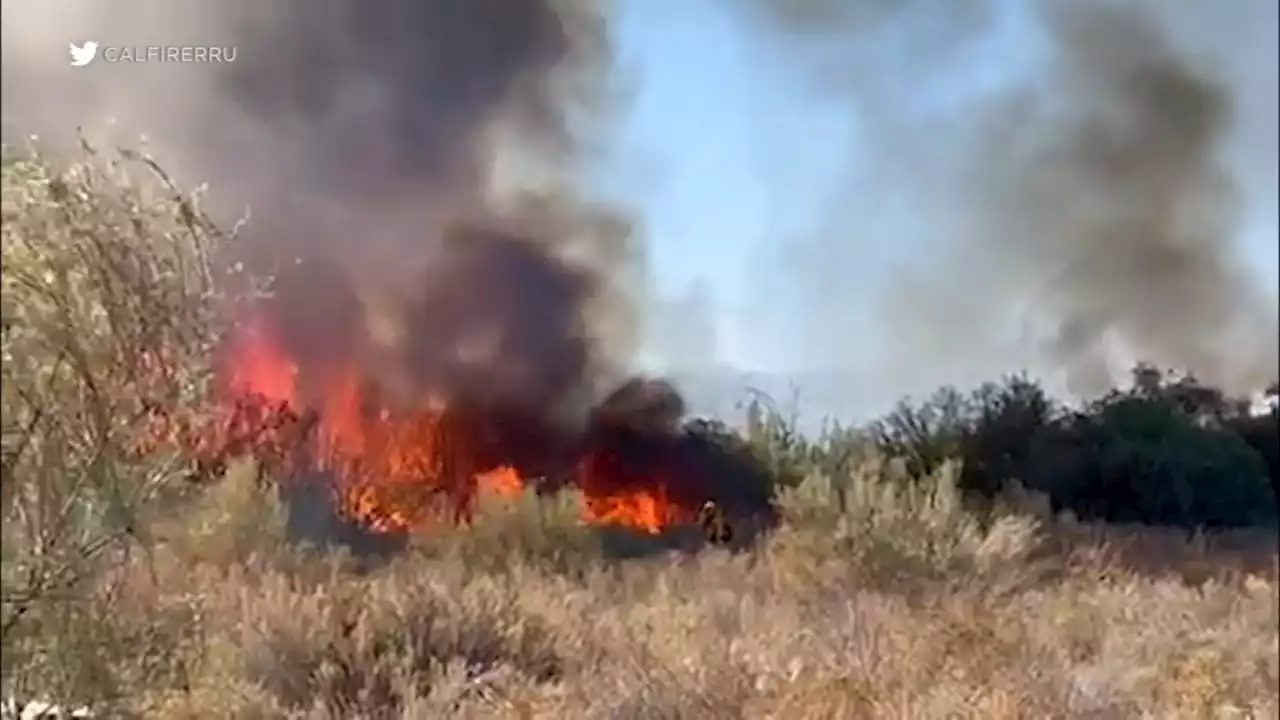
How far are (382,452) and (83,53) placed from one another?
213 cm

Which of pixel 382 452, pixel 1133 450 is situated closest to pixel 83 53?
pixel 382 452


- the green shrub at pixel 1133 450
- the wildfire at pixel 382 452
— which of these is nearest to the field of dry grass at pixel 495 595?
the wildfire at pixel 382 452

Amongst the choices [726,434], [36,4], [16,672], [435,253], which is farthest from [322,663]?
[726,434]

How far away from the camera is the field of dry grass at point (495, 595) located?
2.11m

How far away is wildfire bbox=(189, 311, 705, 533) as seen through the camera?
2.81 metres

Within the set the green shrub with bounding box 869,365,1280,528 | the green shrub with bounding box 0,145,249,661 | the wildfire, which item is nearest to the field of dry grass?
the green shrub with bounding box 0,145,249,661

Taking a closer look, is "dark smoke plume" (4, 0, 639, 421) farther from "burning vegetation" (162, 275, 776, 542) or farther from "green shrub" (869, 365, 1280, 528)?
"green shrub" (869, 365, 1280, 528)

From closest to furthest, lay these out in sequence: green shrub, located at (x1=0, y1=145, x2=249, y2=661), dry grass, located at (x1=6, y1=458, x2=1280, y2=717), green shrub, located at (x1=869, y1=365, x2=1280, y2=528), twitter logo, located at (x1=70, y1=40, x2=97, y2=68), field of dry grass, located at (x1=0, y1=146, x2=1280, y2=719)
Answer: green shrub, located at (x1=0, y1=145, x2=249, y2=661), field of dry grass, located at (x1=0, y1=146, x2=1280, y2=719), twitter logo, located at (x1=70, y1=40, x2=97, y2=68), dry grass, located at (x1=6, y1=458, x2=1280, y2=717), green shrub, located at (x1=869, y1=365, x2=1280, y2=528)

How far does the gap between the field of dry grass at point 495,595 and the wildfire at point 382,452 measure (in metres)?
0.11

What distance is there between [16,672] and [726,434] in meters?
4.65

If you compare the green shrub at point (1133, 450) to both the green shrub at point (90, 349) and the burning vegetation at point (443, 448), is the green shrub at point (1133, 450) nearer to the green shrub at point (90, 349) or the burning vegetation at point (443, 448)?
the burning vegetation at point (443, 448)

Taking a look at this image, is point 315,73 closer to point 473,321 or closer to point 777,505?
point 473,321

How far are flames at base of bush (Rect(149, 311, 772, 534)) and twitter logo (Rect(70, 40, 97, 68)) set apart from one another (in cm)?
56

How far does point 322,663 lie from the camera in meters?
3.83
